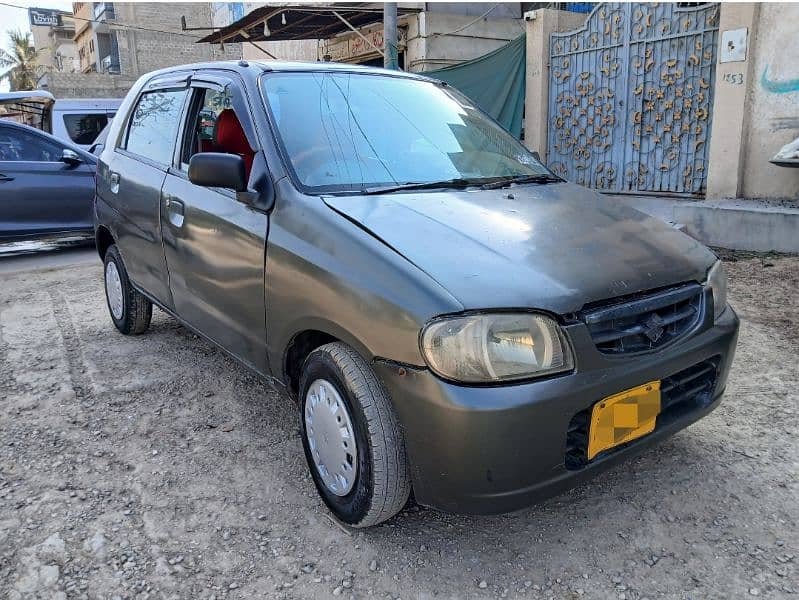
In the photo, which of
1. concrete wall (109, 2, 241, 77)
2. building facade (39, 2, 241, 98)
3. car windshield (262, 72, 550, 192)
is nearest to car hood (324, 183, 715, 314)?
car windshield (262, 72, 550, 192)

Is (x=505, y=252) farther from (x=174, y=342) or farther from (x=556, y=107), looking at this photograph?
(x=556, y=107)

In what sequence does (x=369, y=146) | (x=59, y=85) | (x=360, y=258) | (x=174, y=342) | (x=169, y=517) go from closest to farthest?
(x=360, y=258) < (x=169, y=517) < (x=369, y=146) < (x=174, y=342) < (x=59, y=85)

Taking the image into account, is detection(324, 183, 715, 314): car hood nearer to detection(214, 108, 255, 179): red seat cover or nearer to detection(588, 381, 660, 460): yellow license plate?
detection(588, 381, 660, 460): yellow license plate

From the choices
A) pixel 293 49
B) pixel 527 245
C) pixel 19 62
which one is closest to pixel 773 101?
pixel 527 245

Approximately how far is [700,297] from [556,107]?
7.44m

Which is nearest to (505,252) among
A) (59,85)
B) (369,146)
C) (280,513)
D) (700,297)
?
(700,297)

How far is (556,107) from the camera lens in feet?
30.5

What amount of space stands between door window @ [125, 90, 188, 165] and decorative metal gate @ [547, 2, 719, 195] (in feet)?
19.8

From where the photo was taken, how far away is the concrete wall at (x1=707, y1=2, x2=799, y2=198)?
21.2 ft

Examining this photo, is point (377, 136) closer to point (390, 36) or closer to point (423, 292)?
point (423, 292)

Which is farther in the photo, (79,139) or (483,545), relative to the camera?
(79,139)

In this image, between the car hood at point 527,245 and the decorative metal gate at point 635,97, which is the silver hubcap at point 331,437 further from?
the decorative metal gate at point 635,97

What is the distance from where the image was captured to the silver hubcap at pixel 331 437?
7.59ft

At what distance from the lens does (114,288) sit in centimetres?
476
